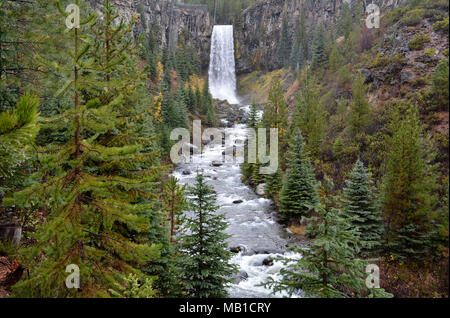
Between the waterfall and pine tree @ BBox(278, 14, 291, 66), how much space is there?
15.8 meters

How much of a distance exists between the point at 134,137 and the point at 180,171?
23.7 metres

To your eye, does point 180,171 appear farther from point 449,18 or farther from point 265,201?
point 449,18

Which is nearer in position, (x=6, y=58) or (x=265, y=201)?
(x=6, y=58)

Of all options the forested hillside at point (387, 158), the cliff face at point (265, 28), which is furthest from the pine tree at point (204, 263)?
the cliff face at point (265, 28)

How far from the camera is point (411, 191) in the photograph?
605cm

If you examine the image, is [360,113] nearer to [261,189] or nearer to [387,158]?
[387,158]

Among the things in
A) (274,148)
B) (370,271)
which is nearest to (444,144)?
(370,271)

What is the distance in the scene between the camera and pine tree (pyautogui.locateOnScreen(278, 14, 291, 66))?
78125 mm

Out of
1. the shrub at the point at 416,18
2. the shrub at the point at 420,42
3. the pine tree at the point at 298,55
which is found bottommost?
the shrub at the point at 420,42

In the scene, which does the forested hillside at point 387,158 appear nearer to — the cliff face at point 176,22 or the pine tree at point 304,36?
the pine tree at point 304,36

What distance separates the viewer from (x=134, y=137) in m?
6.46

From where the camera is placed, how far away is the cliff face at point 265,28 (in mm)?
78375

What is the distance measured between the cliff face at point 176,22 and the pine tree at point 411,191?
76.5m

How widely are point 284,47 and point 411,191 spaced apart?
81.5 metres
